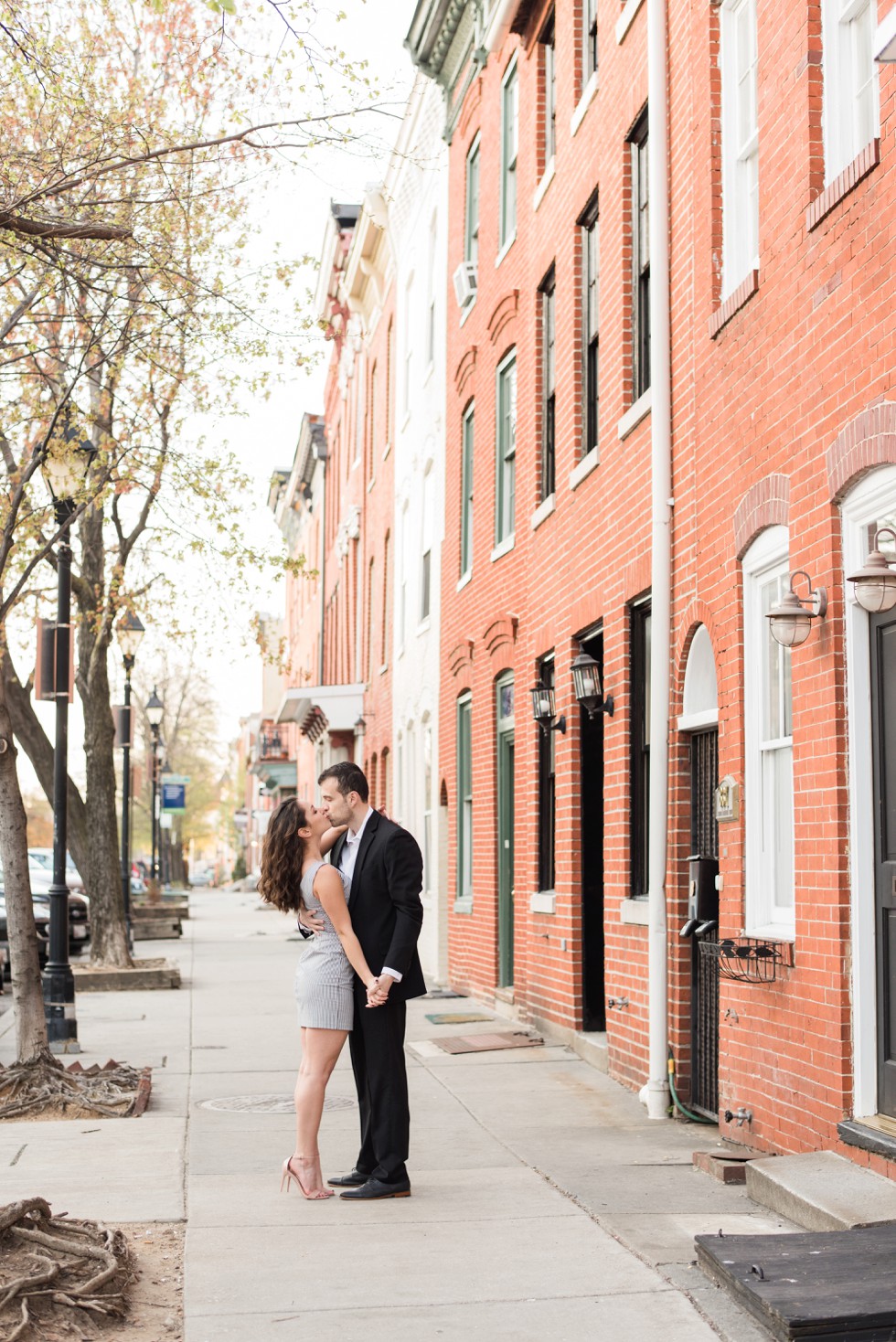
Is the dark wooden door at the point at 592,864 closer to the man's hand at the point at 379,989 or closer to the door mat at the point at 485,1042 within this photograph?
the door mat at the point at 485,1042

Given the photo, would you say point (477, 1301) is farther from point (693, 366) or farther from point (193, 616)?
point (193, 616)

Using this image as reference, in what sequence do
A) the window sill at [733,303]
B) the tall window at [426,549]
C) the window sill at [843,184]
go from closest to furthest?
1. the window sill at [843,184]
2. the window sill at [733,303]
3. the tall window at [426,549]

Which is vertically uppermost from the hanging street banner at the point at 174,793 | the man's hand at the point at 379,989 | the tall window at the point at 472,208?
the tall window at the point at 472,208

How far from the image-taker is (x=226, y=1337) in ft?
16.9

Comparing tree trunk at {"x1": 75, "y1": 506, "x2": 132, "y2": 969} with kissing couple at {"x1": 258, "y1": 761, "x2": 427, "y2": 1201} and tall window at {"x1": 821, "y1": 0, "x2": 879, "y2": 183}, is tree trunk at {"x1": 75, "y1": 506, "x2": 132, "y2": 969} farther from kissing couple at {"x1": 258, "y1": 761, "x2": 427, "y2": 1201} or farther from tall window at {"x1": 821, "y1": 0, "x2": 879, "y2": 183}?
tall window at {"x1": 821, "y1": 0, "x2": 879, "y2": 183}

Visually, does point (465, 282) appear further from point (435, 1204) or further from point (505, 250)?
point (435, 1204)

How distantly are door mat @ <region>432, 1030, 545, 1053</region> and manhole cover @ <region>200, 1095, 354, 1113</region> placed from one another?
2.40 m

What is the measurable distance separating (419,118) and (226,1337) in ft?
62.5

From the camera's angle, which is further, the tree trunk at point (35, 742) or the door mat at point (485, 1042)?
the tree trunk at point (35, 742)

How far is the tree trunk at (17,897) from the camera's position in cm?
1052

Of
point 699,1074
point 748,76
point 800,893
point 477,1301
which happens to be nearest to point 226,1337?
point 477,1301

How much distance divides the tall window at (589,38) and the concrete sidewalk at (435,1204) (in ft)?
26.4

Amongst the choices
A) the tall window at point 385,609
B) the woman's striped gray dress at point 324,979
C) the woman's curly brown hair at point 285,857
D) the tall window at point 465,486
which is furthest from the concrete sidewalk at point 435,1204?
the tall window at point 385,609

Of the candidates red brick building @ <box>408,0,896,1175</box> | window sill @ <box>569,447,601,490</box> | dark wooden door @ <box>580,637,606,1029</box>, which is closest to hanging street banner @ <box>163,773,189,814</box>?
red brick building @ <box>408,0,896,1175</box>
